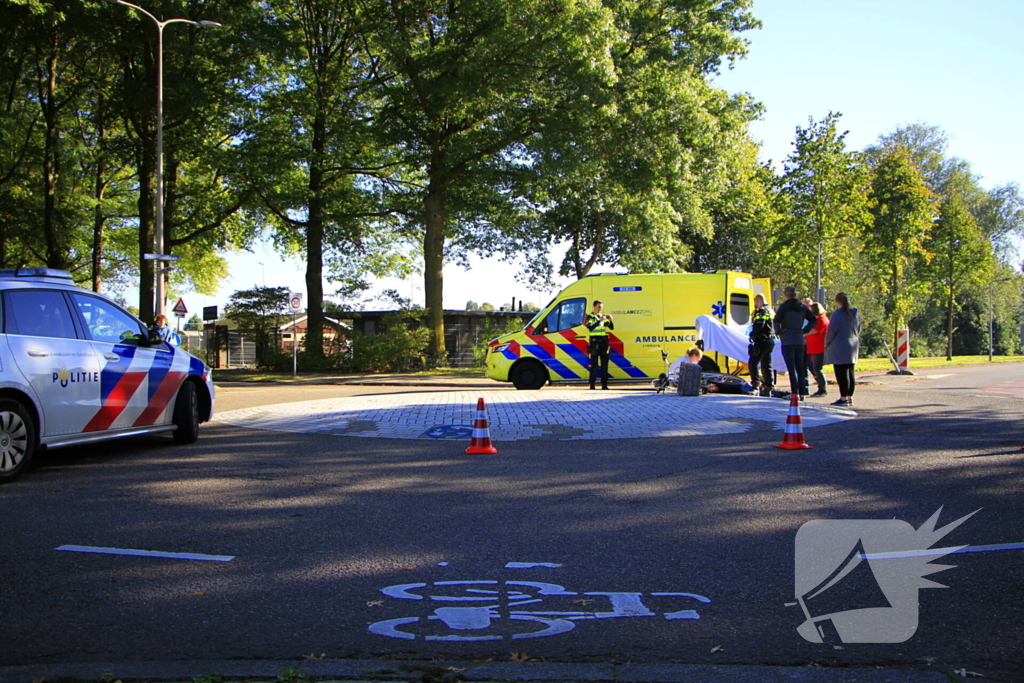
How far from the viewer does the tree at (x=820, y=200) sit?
94.6ft

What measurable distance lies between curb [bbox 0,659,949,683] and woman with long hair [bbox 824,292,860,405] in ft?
38.3

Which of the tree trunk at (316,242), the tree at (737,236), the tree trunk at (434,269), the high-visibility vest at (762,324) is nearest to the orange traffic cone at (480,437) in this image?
the high-visibility vest at (762,324)

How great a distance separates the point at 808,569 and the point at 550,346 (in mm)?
14457

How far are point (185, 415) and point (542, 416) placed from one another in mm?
4606

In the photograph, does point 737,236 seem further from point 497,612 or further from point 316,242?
point 497,612

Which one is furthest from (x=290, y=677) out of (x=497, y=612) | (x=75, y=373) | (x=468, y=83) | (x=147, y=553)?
(x=468, y=83)

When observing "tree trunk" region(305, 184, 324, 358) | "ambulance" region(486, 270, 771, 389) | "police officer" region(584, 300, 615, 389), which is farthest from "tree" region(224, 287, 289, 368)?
"police officer" region(584, 300, 615, 389)

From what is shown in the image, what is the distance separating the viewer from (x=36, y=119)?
33750mm

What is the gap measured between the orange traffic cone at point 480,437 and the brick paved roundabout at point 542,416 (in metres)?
1.02

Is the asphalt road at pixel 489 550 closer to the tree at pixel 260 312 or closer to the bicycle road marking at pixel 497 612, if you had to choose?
the bicycle road marking at pixel 497 612

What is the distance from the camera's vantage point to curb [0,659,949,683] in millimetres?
3240

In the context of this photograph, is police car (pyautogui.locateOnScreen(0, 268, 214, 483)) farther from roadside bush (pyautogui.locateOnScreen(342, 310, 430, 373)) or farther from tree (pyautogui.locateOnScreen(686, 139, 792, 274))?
tree (pyautogui.locateOnScreen(686, 139, 792, 274))

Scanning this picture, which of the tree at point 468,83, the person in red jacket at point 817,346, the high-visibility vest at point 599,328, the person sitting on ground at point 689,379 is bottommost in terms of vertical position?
the person sitting on ground at point 689,379

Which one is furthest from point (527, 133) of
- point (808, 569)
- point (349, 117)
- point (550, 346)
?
point (808, 569)
